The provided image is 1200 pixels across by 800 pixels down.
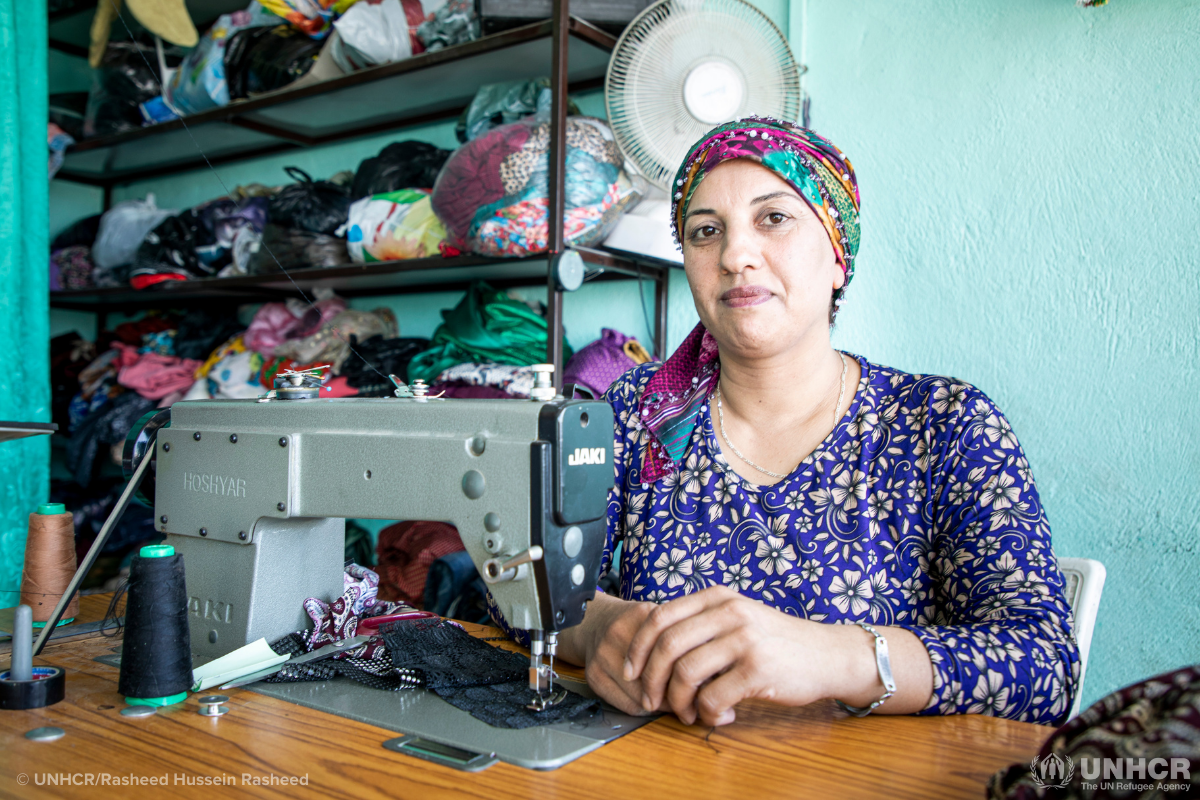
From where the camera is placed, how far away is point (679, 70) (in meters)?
1.99

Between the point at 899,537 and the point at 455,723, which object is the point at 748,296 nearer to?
the point at 899,537

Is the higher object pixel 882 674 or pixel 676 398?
pixel 676 398

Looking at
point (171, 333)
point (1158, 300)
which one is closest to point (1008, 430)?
point (1158, 300)

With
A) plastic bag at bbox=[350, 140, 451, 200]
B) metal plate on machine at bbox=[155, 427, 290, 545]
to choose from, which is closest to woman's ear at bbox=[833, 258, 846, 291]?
metal plate on machine at bbox=[155, 427, 290, 545]

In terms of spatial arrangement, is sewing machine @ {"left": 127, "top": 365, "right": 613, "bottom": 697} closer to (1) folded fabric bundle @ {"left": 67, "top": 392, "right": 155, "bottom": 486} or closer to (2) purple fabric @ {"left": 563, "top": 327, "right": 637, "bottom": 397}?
(2) purple fabric @ {"left": 563, "top": 327, "right": 637, "bottom": 397}

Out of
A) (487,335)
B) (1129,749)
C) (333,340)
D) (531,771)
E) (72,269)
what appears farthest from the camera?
(72,269)

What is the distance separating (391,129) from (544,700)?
2475 millimetres

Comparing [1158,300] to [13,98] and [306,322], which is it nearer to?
[306,322]

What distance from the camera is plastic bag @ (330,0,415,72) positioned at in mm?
2369

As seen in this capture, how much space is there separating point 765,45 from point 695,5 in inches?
7.4

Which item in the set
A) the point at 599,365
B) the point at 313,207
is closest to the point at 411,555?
the point at 599,365

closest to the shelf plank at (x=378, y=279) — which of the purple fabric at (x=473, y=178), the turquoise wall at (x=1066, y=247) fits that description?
the purple fabric at (x=473, y=178)

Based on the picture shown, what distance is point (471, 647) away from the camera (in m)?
1.06

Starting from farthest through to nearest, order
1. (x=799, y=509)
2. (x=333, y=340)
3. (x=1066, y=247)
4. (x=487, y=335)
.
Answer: (x=333, y=340) → (x=487, y=335) → (x=1066, y=247) → (x=799, y=509)
